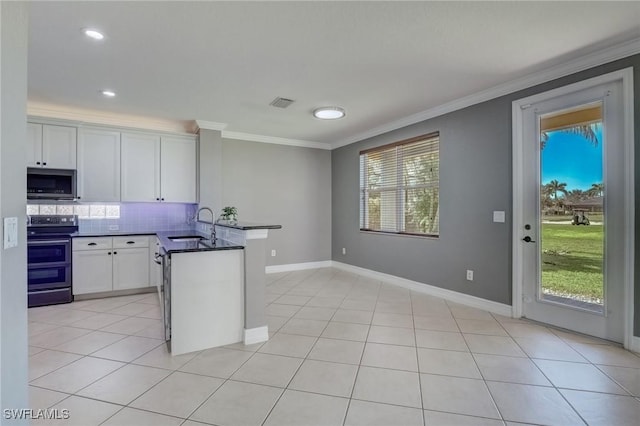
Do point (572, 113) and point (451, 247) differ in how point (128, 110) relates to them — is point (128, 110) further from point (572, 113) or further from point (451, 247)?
point (572, 113)

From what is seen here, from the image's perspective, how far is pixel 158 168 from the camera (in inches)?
184

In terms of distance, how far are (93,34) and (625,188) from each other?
14.6 ft

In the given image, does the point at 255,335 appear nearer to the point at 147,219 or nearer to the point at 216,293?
the point at 216,293

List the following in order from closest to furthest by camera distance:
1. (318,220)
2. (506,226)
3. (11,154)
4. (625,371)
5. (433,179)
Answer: (11,154) < (625,371) < (506,226) < (433,179) < (318,220)

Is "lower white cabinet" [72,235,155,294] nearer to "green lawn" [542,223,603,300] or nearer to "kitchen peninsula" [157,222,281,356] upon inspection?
"kitchen peninsula" [157,222,281,356]

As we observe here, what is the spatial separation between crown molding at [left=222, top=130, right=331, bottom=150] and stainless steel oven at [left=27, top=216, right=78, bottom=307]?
272cm

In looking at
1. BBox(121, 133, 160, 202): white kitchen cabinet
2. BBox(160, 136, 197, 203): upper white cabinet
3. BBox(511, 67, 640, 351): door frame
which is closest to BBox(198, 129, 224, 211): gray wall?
BBox(160, 136, 197, 203): upper white cabinet

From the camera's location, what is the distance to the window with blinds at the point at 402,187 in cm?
440

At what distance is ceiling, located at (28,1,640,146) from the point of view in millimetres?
2115

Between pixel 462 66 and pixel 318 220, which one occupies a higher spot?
pixel 462 66

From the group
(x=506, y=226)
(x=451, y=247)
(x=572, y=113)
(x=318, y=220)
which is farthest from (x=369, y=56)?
(x=318, y=220)

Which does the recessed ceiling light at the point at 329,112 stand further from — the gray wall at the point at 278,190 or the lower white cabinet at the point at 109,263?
Answer: the lower white cabinet at the point at 109,263

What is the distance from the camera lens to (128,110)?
4.25m

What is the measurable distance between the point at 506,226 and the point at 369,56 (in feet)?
7.70
